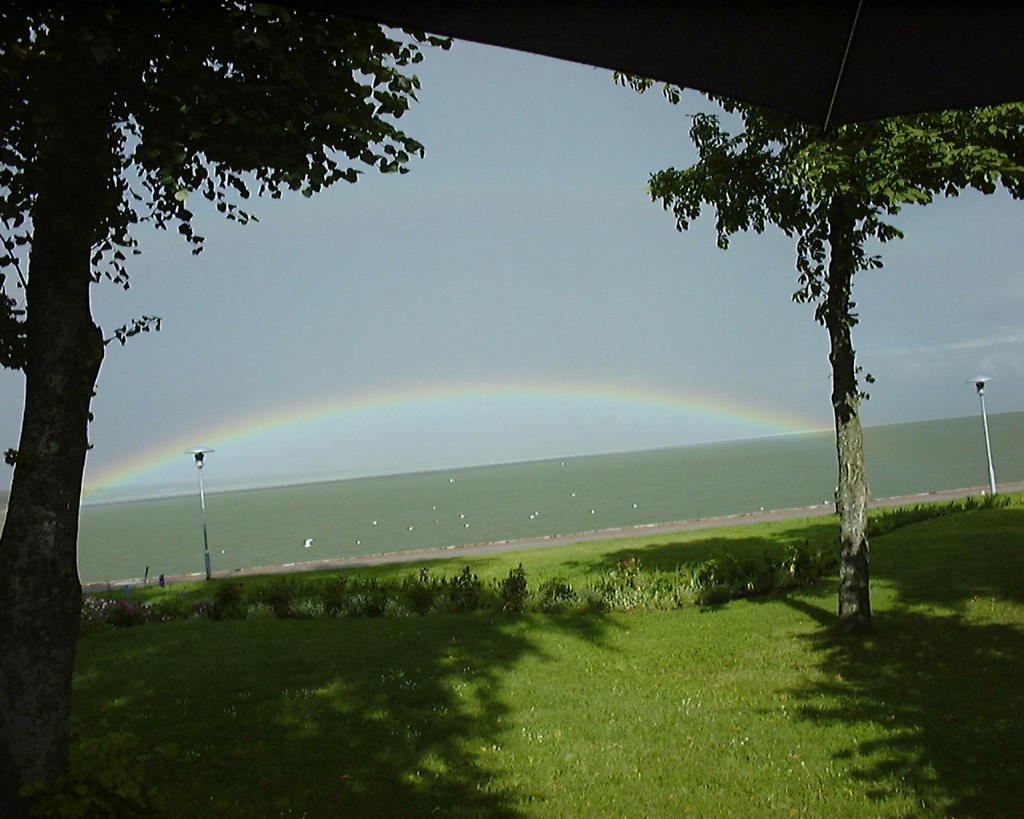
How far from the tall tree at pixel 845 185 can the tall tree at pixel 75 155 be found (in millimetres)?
5712

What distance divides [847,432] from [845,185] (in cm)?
332

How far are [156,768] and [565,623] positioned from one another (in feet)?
24.7

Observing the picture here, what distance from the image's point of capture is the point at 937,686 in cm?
894

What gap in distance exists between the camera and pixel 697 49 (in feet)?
7.23

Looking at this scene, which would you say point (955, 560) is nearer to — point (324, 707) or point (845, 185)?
point (845, 185)

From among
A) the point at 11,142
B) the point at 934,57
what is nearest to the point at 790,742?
the point at 934,57

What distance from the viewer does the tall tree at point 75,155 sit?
5.08 meters

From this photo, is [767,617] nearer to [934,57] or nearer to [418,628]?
[418,628]

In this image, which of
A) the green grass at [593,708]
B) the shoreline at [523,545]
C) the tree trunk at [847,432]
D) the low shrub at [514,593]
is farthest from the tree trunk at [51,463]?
the shoreline at [523,545]

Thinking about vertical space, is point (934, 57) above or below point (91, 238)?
below

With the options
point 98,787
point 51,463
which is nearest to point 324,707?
Answer: point 98,787

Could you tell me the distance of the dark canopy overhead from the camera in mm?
2018

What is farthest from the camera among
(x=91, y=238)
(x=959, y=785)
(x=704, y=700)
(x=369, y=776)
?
(x=704, y=700)

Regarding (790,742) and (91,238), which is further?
(790,742)
